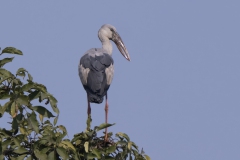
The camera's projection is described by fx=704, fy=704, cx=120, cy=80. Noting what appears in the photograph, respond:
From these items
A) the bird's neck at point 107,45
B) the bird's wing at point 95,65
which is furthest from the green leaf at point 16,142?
the bird's neck at point 107,45

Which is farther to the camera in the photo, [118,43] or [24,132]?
[118,43]

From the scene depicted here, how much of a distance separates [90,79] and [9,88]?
3.46 metres

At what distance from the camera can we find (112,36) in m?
12.1

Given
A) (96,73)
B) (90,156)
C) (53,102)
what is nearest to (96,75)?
(96,73)

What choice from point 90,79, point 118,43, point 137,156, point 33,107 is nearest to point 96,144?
point 137,156

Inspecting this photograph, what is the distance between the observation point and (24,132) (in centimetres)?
684

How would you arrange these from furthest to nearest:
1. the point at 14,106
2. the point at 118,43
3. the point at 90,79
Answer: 1. the point at 118,43
2. the point at 90,79
3. the point at 14,106

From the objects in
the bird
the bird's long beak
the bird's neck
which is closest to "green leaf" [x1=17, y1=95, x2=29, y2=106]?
the bird

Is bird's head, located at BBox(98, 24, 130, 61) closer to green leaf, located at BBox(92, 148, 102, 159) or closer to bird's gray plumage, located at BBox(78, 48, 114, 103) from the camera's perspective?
bird's gray plumage, located at BBox(78, 48, 114, 103)

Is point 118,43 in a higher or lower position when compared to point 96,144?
higher

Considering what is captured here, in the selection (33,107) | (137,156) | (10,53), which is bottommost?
(137,156)

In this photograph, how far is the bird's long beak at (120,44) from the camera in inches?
479

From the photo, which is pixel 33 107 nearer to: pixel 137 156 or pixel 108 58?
pixel 137 156

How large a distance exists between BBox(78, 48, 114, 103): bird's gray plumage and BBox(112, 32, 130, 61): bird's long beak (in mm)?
1453
